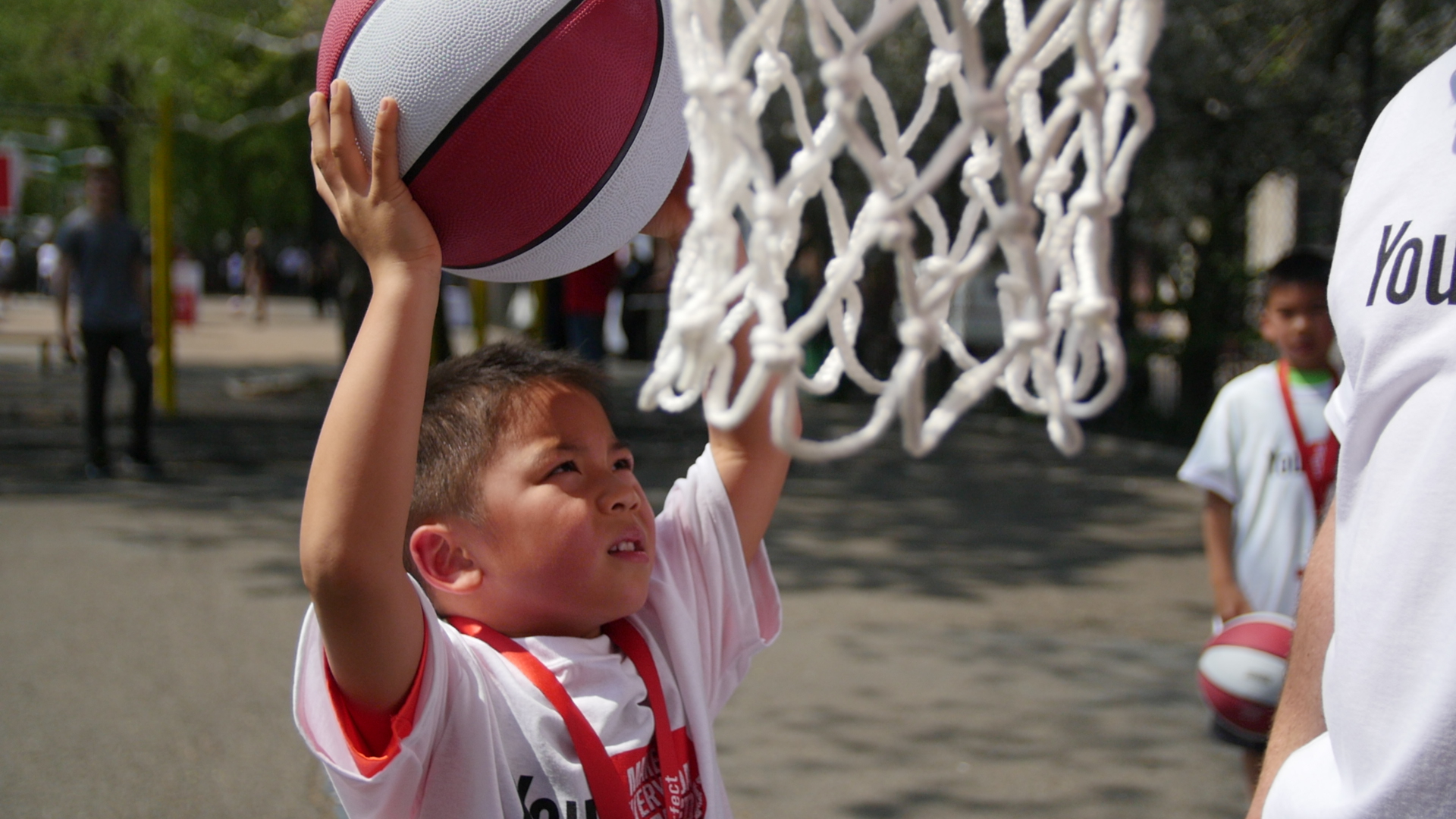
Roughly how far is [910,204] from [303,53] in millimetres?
13404

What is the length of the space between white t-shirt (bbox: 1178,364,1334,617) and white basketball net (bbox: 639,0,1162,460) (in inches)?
99.5

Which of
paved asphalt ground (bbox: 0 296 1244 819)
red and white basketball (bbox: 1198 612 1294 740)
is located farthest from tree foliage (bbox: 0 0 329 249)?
red and white basketball (bbox: 1198 612 1294 740)

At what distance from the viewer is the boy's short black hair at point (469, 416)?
6.03ft

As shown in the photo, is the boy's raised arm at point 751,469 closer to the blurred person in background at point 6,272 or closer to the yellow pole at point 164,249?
the yellow pole at point 164,249

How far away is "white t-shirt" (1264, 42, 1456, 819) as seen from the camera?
4.07ft

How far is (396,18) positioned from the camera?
5.63ft

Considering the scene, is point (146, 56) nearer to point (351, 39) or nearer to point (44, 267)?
point (351, 39)

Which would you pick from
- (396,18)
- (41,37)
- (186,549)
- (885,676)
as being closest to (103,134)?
(41,37)

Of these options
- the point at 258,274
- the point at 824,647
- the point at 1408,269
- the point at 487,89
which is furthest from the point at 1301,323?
the point at 258,274

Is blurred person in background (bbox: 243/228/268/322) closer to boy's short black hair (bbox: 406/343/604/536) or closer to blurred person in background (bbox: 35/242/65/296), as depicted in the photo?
blurred person in background (bbox: 35/242/65/296)

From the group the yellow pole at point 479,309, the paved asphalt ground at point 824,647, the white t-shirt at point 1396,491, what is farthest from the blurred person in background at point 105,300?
the white t-shirt at point 1396,491

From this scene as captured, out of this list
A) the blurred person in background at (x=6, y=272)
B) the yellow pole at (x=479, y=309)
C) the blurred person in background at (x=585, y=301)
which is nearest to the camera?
the blurred person in background at (x=585, y=301)

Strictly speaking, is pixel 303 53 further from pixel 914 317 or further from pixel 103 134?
pixel 914 317

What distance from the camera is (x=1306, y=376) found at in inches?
149
